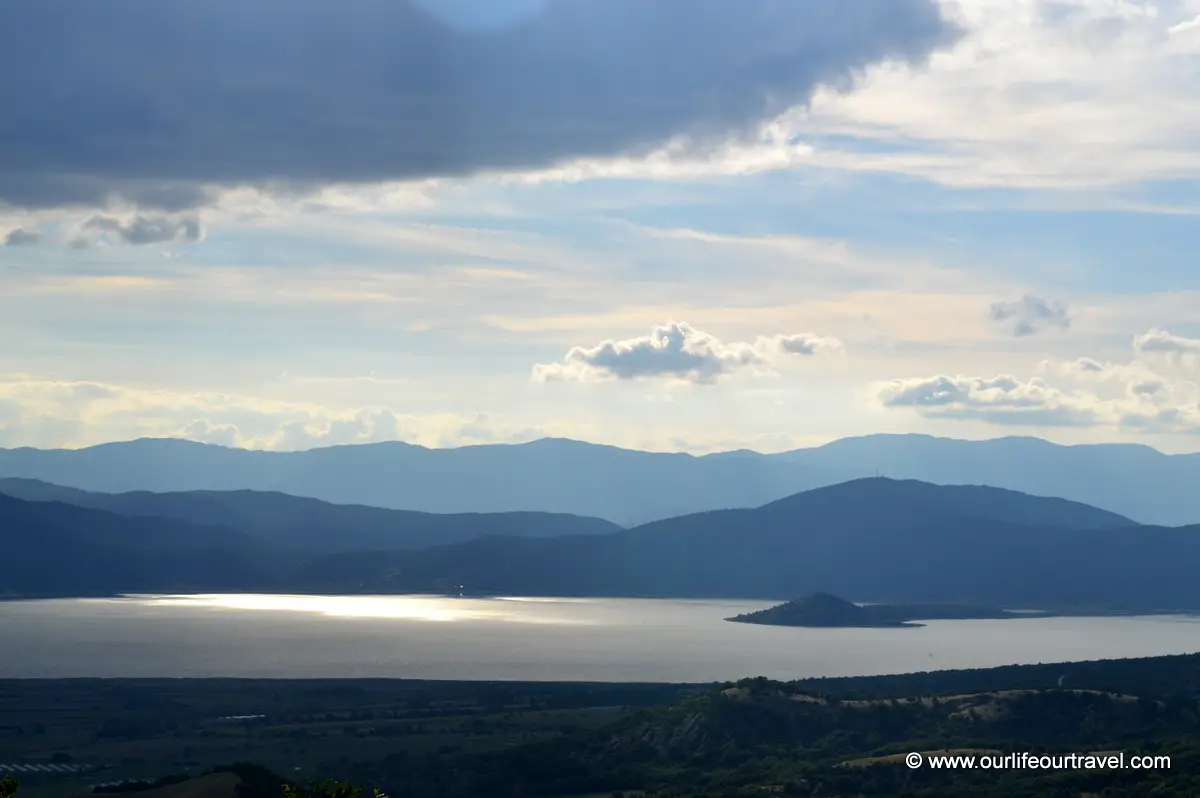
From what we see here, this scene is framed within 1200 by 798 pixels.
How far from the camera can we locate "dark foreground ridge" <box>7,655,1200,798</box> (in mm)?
88062

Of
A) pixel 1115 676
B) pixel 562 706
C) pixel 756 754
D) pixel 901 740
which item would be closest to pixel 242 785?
pixel 756 754

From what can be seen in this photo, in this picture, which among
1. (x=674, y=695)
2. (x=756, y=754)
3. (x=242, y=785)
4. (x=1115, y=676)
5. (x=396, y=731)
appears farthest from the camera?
(x=674, y=695)

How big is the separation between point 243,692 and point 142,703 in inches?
520

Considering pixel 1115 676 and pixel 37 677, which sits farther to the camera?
pixel 37 677

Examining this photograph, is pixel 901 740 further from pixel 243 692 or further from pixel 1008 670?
pixel 243 692

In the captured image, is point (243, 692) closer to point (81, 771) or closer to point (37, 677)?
point (37, 677)

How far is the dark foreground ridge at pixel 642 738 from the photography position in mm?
88062

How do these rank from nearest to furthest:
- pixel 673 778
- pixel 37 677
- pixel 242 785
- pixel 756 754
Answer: pixel 242 785, pixel 673 778, pixel 756 754, pixel 37 677

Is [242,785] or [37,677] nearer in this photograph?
[242,785]

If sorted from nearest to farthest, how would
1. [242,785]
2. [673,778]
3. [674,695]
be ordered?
[242,785]
[673,778]
[674,695]

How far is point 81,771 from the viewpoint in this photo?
377 feet

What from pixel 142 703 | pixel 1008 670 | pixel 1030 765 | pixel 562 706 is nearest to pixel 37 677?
pixel 142 703

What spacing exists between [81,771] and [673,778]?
151ft

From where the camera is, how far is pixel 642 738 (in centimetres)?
11669
